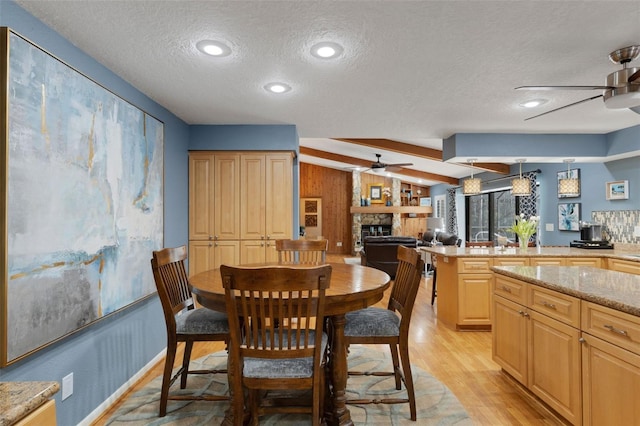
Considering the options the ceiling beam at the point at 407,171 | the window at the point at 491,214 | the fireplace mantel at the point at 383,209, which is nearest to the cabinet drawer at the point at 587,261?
the window at the point at 491,214

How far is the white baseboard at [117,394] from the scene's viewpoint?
2107 mm

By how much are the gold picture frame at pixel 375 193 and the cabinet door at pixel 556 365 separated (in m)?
8.83

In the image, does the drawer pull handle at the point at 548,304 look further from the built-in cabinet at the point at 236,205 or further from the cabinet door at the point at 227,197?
the cabinet door at the point at 227,197

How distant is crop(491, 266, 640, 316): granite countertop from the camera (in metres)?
1.59

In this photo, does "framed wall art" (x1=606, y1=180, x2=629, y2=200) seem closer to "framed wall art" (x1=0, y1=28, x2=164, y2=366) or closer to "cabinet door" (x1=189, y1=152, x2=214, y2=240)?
"cabinet door" (x1=189, y1=152, x2=214, y2=240)

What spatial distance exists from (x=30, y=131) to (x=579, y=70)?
3.32 metres

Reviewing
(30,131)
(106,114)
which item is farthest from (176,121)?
(30,131)

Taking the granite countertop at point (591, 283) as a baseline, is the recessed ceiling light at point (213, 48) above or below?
above

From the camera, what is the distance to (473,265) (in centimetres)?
374

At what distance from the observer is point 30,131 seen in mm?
1652

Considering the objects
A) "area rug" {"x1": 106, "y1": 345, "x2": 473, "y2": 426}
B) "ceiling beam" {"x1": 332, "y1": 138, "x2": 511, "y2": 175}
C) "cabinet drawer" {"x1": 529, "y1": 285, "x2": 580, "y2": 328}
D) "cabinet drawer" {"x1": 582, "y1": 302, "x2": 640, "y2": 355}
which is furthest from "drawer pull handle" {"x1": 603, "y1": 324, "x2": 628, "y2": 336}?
"ceiling beam" {"x1": 332, "y1": 138, "x2": 511, "y2": 175}

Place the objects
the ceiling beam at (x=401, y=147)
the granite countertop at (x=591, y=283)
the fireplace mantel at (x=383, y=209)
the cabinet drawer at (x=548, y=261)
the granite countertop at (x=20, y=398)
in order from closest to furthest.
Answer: the granite countertop at (x=20, y=398) < the granite countertop at (x=591, y=283) < the cabinet drawer at (x=548, y=261) < the ceiling beam at (x=401, y=147) < the fireplace mantel at (x=383, y=209)

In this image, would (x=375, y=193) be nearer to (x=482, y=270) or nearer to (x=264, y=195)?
(x=482, y=270)

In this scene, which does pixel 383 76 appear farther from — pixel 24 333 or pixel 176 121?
pixel 24 333
